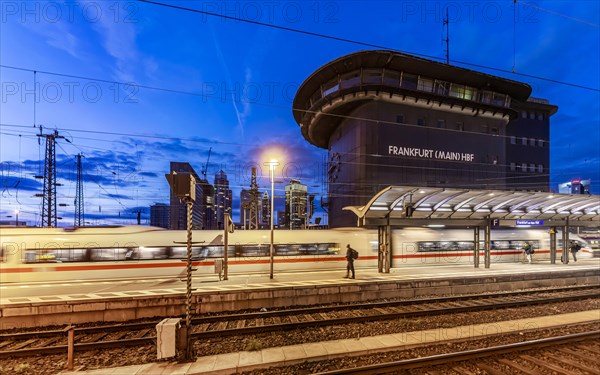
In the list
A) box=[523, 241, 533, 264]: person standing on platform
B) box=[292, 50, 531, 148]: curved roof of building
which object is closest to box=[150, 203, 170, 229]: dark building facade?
box=[292, 50, 531, 148]: curved roof of building

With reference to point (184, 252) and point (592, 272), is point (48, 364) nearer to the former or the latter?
point (184, 252)

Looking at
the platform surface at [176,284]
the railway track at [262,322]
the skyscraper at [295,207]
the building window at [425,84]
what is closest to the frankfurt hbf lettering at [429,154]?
the building window at [425,84]

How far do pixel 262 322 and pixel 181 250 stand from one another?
7512 millimetres

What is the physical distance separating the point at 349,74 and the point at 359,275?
21.4 m

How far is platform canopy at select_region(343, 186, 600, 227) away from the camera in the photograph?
14.6 m

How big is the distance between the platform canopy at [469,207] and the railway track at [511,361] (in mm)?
7026

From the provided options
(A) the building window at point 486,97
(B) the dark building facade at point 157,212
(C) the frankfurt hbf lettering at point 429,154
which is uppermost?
(A) the building window at point 486,97

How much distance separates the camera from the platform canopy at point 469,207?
1455 cm

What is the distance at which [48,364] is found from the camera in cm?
714

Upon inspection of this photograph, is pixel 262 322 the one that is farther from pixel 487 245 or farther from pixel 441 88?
pixel 441 88

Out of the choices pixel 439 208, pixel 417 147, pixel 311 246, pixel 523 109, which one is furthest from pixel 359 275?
pixel 523 109

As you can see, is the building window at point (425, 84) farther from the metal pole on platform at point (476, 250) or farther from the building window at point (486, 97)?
the metal pole on platform at point (476, 250)

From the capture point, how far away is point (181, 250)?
603 inches

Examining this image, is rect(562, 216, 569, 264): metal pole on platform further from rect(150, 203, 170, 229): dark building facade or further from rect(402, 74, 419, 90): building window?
rect(150, 203, 170, 229): dark building facade
